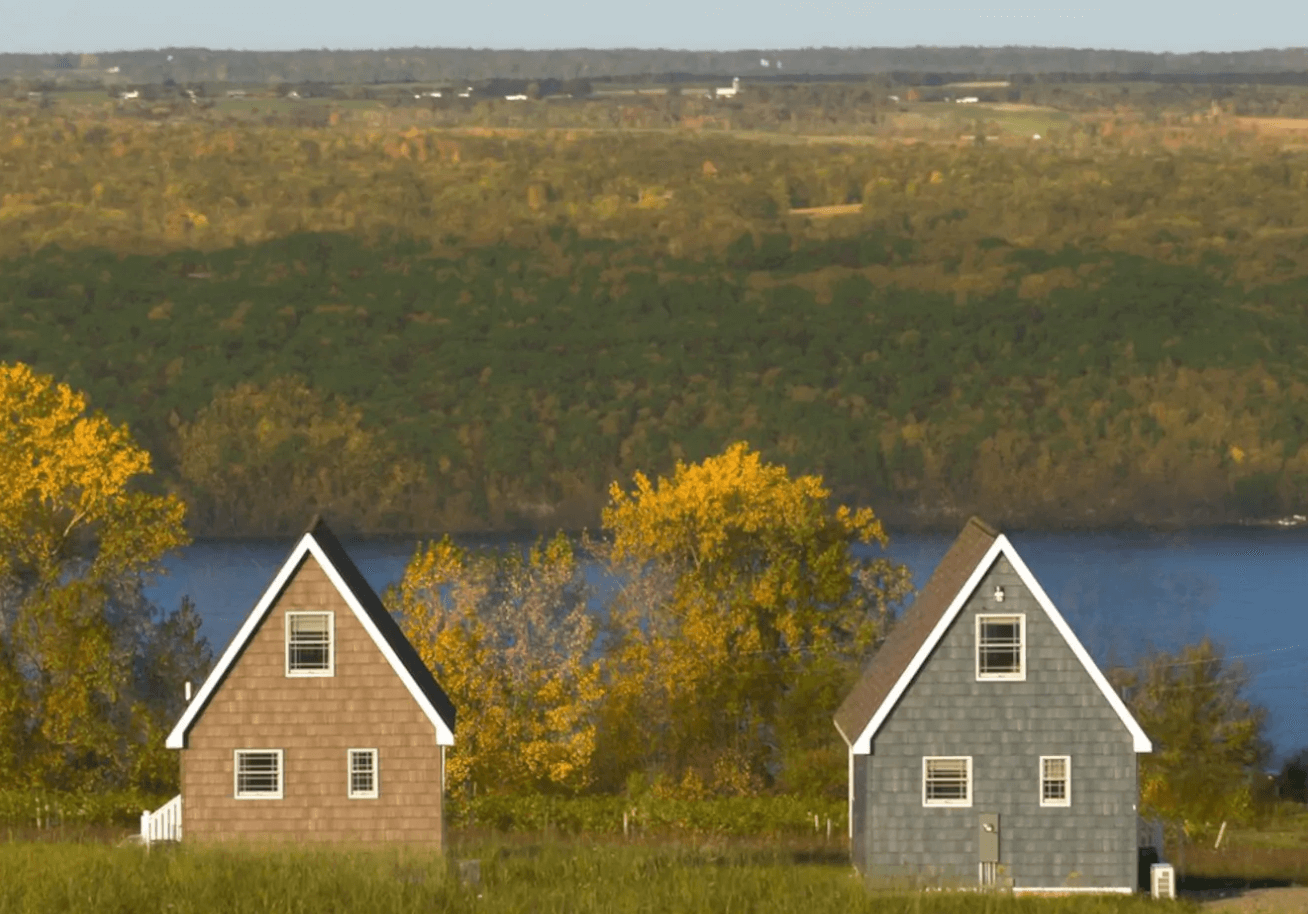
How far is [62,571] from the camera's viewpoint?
63.7 m

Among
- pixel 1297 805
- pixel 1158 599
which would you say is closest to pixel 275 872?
pixel 1297 805

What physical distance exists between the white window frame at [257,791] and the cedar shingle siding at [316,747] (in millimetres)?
64

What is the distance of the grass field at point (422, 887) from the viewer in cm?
2911

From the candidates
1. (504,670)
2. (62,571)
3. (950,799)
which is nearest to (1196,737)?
(504,670)

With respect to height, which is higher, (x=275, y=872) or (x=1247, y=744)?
(x=275, y=872)

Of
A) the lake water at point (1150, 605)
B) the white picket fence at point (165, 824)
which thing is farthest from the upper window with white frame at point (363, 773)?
the lake water at point (1150, 605)

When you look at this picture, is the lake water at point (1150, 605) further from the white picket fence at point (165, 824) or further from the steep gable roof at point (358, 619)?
the steep gable roof at point (358, 619)

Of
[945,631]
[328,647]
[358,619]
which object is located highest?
[358,619]

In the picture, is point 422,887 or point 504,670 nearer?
point 422,887

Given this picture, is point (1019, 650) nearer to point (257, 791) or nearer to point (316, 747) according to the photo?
point (316, 747)

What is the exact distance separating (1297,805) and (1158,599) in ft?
270

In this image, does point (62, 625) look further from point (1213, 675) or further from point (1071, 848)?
A: point (1213, 675)

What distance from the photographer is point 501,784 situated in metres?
65.5

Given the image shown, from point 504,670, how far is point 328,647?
31343 millimetres
